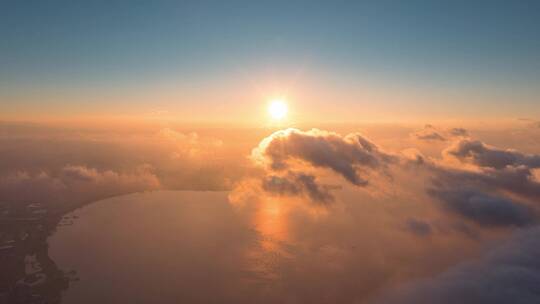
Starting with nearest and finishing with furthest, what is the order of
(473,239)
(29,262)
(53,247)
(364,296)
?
(364,296) → (29,262) → (53,247) → (473,239)

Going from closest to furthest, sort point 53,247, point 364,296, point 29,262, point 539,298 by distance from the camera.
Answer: point 539,298, point 364,296, point 29,262, point 53,247

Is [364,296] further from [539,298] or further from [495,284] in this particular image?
[539,298]

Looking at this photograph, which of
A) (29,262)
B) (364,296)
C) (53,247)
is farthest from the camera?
(53,247)

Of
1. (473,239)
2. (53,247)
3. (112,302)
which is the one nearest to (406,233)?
(473,239)

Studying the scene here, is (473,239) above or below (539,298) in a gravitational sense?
below

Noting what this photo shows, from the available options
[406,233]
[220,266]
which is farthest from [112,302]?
[406,233]

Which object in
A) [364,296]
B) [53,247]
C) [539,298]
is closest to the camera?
[539,298]

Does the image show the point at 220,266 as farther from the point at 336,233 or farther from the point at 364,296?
the point at 336,233

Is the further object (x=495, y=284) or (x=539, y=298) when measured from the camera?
(x=495, y=284)

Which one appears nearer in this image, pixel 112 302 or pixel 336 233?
pixel 112 302
